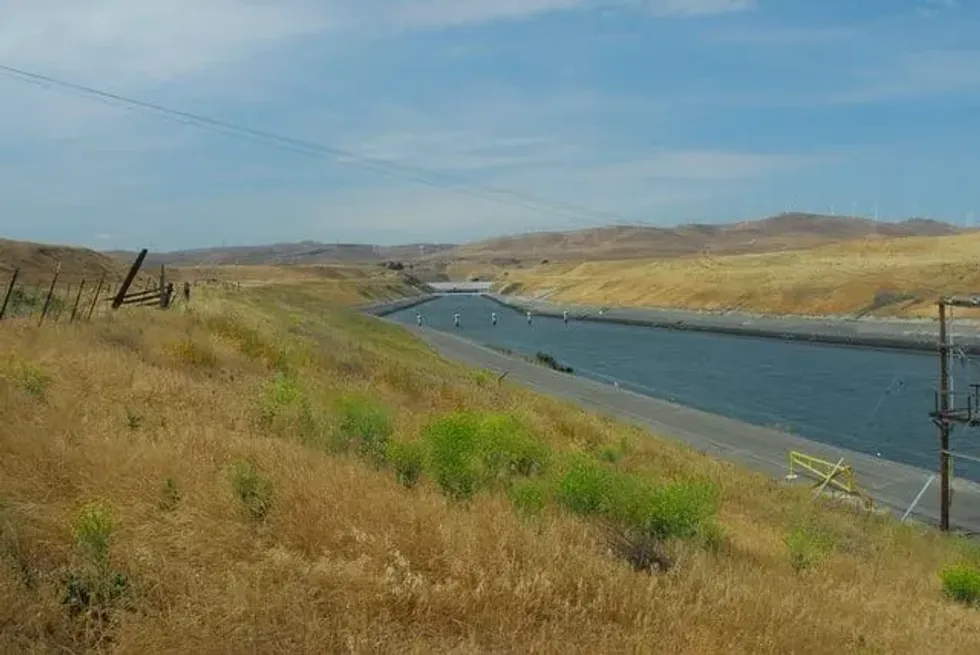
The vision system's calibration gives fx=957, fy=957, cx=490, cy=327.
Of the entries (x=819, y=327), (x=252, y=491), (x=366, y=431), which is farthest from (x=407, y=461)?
(x=819, y=327)

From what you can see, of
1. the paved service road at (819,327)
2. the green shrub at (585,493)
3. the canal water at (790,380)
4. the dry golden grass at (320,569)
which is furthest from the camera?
the paved service road at (819,327)

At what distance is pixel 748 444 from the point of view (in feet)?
150

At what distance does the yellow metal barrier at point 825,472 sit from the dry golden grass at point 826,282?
72.8 m

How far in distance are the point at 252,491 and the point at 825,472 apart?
111ft

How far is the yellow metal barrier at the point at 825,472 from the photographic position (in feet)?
109

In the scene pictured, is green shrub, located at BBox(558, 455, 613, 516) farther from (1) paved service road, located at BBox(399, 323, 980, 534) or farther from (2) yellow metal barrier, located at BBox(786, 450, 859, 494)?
(1) paved service road, located at BBox(399, 323, 980, 534)

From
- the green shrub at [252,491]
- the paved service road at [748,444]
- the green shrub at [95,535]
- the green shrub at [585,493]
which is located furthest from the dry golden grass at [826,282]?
the green shrub at [95,535]

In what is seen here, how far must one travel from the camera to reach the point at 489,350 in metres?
93.5

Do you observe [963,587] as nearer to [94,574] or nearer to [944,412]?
[94,574]

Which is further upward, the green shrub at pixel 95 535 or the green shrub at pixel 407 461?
the green shrub at pixel 95 535

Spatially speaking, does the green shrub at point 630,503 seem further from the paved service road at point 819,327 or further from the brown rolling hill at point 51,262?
the paved service road at point 819,327

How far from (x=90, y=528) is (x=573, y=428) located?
21984 mm

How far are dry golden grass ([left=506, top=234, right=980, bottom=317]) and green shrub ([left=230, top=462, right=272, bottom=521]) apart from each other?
352 feet

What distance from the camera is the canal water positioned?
1965 inches
